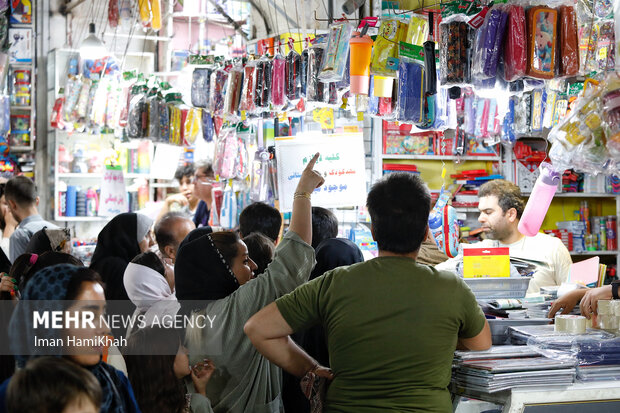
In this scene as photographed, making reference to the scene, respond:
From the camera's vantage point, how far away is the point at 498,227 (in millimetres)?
4816

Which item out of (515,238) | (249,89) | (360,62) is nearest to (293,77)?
(249,89)

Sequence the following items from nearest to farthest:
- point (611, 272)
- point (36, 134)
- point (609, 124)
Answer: point (609, 124) < point (611, 272) < point (36, 134)

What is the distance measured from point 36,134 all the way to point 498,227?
5.88m

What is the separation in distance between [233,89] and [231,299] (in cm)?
257

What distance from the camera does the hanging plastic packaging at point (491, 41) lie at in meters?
3.48

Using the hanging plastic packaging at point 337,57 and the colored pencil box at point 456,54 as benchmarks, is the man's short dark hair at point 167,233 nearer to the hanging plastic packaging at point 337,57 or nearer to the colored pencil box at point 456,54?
the hanging plastic packaging at point 337,57

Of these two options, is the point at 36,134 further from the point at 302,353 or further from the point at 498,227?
the point at 302,353

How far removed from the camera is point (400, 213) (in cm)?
234

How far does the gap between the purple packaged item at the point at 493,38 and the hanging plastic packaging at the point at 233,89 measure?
1.97 m

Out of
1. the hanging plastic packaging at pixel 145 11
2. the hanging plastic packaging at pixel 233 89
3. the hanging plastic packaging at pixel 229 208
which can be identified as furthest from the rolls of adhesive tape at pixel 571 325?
the hanging plastic packaging at pixel 145 11

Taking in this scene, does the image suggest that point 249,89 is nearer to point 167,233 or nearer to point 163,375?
point 167,233

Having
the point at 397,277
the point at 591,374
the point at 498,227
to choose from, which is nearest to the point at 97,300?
the point at 397,277

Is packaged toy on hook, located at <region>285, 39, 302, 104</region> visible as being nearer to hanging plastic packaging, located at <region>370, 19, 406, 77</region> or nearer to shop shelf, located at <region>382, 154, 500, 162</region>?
hanging plastic packaging, located at <region>370, 19, 406, 77</region>

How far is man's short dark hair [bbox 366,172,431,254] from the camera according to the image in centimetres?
234
